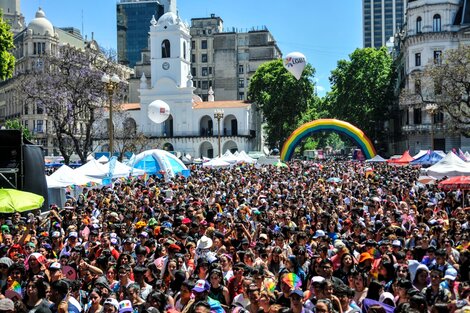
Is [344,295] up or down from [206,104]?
down

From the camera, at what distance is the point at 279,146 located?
73062mm

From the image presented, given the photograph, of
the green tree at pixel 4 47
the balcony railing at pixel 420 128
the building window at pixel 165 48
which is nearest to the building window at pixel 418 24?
the balcony railing at pixel 420 128

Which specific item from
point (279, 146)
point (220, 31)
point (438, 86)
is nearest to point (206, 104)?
point (279, 146)

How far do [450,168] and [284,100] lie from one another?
2031 inches

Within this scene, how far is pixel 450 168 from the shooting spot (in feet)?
66.7

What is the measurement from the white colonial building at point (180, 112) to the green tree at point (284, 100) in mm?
2764

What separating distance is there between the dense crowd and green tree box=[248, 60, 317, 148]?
56088 mm

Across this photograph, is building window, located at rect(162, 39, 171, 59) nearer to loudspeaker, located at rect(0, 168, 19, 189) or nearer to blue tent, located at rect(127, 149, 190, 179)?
blue tent, located at rect(127, 149, 190, 179)

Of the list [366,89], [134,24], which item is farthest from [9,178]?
[134,24]

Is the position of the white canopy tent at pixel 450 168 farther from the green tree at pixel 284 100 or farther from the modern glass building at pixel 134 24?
the modern glass building at pixel 134 24

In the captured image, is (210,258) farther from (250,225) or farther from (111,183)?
(111,183)

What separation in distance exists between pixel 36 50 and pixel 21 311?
75830 millimetres

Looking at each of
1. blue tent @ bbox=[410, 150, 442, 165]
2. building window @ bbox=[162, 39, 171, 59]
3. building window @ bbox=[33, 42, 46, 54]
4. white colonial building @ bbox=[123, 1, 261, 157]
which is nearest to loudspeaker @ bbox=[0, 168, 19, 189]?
blue tent @ bbox=[410, 150, 442, 165]

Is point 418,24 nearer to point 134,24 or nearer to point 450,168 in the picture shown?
point 450,168
